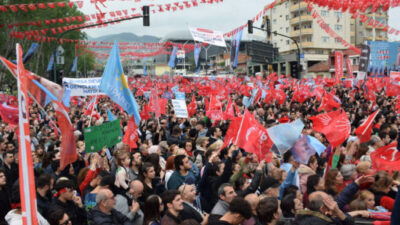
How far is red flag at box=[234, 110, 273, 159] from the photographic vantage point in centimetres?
654

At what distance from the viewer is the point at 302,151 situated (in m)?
6.54

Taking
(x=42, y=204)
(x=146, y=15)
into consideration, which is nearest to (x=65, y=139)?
(x=42, y=204)

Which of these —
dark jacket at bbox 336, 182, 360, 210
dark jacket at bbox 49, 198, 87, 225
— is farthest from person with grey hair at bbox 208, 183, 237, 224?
dark jacket at bbox 49, 198, 87, 225

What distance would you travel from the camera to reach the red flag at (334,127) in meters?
7.18

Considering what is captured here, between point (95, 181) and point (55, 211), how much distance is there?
143 centimetres

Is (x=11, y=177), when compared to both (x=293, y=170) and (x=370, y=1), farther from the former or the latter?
(x=370, y=1)

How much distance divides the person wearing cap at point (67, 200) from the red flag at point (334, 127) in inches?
172

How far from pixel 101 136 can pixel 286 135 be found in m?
2.93

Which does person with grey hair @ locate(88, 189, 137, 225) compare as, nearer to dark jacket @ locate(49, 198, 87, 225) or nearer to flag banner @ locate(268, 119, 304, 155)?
dark jacket @ locate(49, 198, 87, 225)

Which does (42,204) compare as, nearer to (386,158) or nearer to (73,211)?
(73,211)


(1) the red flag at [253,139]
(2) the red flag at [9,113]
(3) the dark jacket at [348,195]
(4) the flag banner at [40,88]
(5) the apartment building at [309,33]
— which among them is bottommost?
(3) the dark jacket at [348,195]

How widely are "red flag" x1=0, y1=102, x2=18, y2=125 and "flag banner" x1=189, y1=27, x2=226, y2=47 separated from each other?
56.3 feet

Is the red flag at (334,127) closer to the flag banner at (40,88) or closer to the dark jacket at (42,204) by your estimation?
the flag banner at (40,88)

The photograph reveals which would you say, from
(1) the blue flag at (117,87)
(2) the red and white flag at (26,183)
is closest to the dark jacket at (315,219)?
(2) the red and white flag at (26,183)
